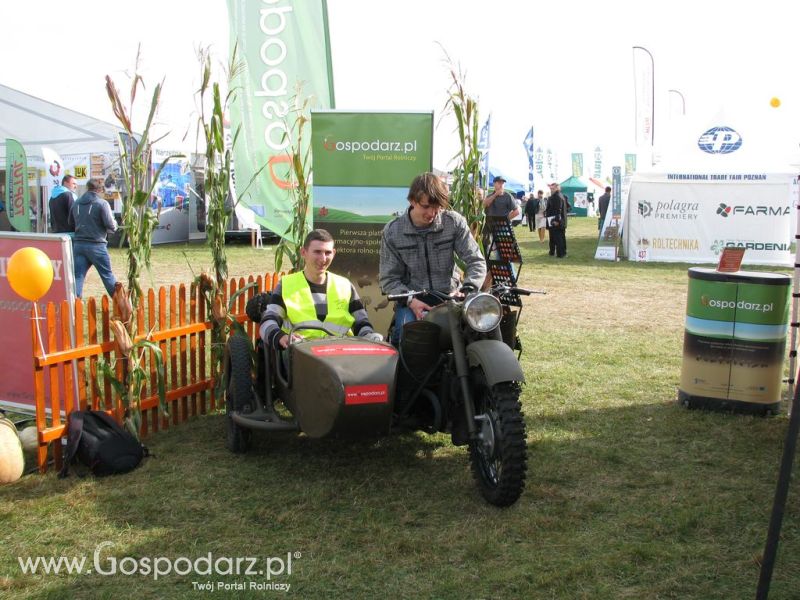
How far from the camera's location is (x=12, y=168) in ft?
66.3

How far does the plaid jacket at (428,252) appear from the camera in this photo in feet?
16.6

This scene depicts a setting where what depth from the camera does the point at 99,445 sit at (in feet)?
15.1

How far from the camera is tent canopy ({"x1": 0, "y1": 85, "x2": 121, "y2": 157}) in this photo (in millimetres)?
20859

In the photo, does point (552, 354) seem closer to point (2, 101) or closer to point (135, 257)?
point (135, 257)

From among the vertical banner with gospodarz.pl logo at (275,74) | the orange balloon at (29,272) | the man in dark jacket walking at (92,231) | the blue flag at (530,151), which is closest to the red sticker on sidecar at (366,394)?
the orange balloon at (29,272)

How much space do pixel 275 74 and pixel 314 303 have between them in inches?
141

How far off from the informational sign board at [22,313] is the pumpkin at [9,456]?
2.29 feet

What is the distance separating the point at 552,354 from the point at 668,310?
3.70m

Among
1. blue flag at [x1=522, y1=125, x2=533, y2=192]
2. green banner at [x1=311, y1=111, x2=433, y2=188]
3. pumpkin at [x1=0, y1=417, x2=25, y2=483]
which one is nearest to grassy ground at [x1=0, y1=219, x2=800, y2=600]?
pumpkin at [x1=0, y1=417, x2=25, y2=483]

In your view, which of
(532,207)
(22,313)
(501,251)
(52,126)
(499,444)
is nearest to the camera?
(499,444)

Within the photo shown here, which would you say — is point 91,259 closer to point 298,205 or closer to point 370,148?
point 298,205

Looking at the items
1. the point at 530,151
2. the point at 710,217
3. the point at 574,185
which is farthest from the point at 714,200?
the point at 574,185

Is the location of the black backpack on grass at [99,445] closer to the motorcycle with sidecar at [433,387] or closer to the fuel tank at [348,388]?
A: the motorcycle with sidecar at [433,387]

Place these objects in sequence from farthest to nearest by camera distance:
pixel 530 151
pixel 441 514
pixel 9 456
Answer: pixel 530 151 < pixel 9 456 < pixel 441 514
